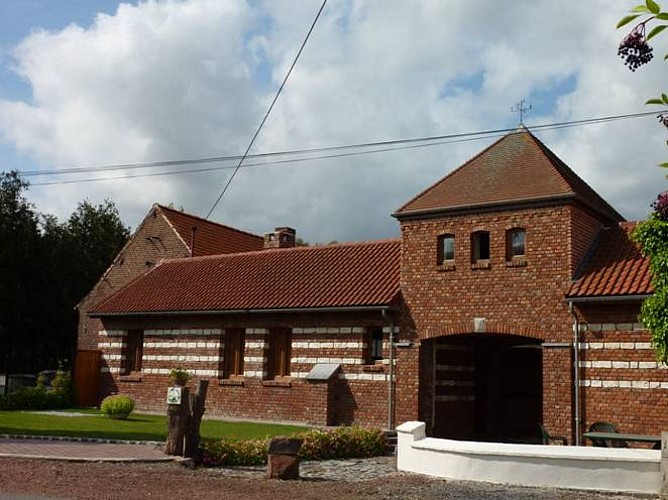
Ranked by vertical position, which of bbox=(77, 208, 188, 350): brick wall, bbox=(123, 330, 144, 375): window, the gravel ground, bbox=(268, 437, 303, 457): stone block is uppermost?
bbox=(77, 208, 188, 350): brick wall

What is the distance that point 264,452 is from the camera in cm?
1508

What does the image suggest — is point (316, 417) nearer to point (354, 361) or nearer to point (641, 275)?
point (354, 361)

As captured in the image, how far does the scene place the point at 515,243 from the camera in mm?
20328

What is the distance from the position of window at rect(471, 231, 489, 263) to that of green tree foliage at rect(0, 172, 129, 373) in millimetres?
31369

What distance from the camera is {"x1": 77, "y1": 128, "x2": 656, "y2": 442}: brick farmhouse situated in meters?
18.6

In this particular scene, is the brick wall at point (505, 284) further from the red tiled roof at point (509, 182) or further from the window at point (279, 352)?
the window at point (279, 352)

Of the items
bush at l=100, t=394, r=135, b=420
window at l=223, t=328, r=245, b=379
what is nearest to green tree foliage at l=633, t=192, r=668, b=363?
window at l=223, t=328, r=245, b=379

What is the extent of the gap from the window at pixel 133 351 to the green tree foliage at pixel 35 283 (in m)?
18.5

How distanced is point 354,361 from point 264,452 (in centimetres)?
755

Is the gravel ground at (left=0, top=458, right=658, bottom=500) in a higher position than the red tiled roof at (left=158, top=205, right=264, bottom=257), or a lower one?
lower

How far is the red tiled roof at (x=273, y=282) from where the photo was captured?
23234 mm

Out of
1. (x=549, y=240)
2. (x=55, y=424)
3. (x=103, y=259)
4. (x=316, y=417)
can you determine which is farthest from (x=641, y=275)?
(x=103, y=259)

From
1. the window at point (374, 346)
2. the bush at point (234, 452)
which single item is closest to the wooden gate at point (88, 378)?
the window at point (374, 346)

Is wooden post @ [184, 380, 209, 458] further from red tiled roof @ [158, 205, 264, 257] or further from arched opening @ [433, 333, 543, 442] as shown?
red tiled roof @ [158, 205, 264, 257]
